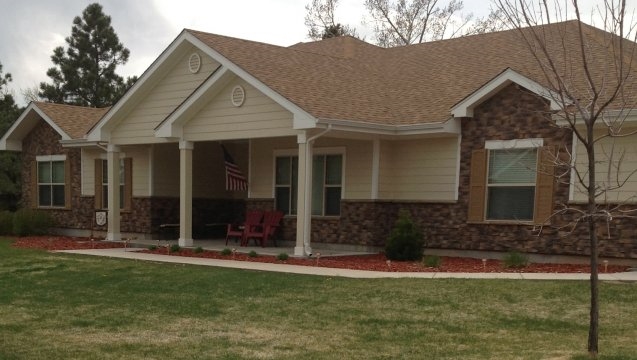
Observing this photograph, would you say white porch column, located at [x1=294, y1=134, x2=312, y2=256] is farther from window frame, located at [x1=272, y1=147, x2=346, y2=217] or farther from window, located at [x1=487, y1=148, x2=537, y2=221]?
window, located at [x1=487, y1=148, x2=537, y2=221]

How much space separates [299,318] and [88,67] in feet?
122

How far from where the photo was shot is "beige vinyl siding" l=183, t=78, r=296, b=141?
15.1m

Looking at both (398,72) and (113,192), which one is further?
(113,192)

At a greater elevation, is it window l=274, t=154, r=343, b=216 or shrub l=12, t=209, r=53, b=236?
window l=274, t=154, r=343, b=216

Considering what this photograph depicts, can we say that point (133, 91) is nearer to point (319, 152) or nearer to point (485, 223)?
point (319, 152)

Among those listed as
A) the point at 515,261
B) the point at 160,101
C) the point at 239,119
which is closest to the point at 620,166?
the point at 515,261

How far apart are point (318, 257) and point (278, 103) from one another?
11.3ft

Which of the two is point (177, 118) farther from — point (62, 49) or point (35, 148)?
point (62, 49)

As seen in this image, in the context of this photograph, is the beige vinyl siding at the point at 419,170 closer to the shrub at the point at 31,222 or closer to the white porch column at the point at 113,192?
the white porch column at the point at 113,192

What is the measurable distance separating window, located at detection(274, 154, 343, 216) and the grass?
5.15m

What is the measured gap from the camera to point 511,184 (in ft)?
46.4

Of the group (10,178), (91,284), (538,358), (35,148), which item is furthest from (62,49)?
(538,358)

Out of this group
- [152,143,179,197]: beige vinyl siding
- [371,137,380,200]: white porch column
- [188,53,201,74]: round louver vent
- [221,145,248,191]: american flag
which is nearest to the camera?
[371,137,380,200]: white porch column

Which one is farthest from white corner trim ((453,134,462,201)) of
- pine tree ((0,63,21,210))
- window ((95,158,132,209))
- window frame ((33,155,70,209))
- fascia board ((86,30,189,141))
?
pine tree ((0,63,21,210))
